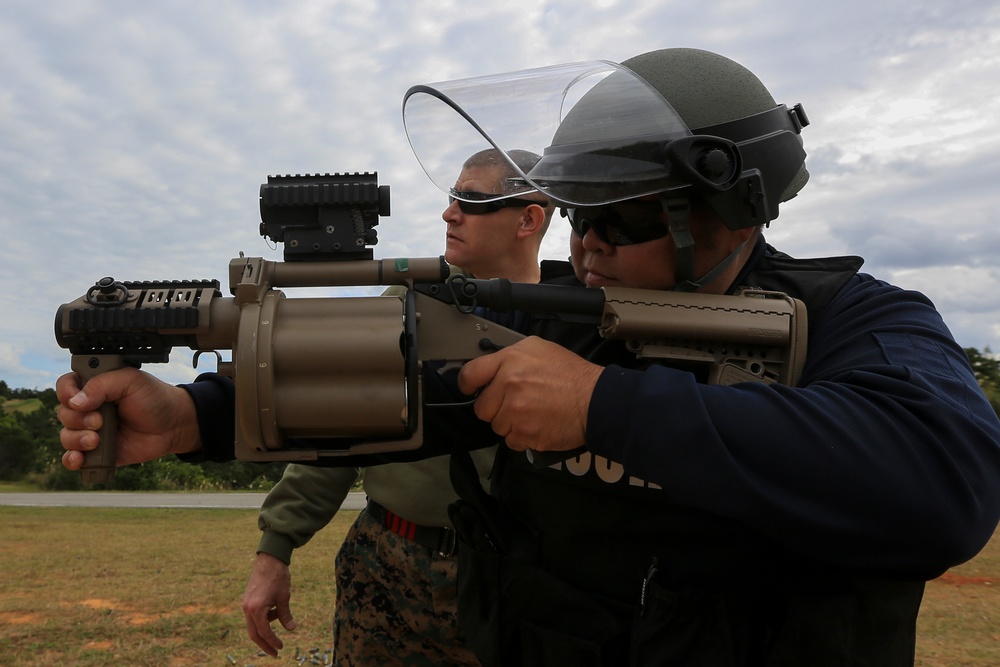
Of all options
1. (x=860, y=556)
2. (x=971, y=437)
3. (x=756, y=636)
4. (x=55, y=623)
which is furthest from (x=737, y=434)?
(x=55, y=623)

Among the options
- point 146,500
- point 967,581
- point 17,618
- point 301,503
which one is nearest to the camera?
point 301,503

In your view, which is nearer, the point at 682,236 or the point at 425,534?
the point at 682,236

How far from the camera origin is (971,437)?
5.25 feet

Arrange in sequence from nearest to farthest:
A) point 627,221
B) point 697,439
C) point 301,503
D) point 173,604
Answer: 1. point 697,439
2. point 627,221
3. point 301,503
4. point 173,604

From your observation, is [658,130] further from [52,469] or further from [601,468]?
[52,469]

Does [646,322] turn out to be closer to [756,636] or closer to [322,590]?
[756,636]

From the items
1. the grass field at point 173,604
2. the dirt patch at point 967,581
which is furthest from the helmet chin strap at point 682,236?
the dirt patch at point 967,581

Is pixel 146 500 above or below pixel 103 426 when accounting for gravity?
below

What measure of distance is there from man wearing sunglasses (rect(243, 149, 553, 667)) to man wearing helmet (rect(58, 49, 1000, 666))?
78cm

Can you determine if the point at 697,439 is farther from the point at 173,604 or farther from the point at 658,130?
the point at 173,604

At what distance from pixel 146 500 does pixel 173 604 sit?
36.8ft

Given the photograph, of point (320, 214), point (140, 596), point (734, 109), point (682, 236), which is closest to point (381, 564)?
point (320, 214)

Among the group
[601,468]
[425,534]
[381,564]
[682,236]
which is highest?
[682,236]

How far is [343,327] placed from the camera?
1.84 m
